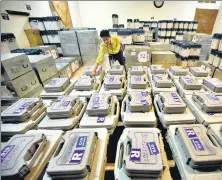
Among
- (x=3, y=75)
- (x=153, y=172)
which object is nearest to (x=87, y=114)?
(x=153, y=172)

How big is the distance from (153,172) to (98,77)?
162cm

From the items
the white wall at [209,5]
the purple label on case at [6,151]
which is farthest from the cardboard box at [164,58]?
the white wall at [209,5]

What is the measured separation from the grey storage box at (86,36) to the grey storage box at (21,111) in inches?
127

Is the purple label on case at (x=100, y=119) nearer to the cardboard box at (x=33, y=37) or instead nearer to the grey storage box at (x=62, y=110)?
the grey storage box at (x=62, y=110)

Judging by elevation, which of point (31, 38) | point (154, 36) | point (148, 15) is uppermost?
point (148, 15)

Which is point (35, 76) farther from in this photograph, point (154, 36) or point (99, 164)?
point (154, 36)

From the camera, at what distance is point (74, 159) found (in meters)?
0.82

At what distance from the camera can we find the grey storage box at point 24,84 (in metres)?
1.85

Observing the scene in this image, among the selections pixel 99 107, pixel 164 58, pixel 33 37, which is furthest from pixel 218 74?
pixel 33 37

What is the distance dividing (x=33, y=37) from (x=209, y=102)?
460 cm

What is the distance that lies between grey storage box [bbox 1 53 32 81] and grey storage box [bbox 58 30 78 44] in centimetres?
237

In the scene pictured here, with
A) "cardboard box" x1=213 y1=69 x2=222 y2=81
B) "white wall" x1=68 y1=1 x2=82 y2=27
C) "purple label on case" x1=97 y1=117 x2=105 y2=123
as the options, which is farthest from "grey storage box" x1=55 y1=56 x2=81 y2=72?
"white wall" x1=68 y1=1 x2=82 y2=27

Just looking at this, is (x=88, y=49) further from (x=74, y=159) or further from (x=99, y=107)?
(x=74, y=159)

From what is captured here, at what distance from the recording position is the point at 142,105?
1.28 metres
